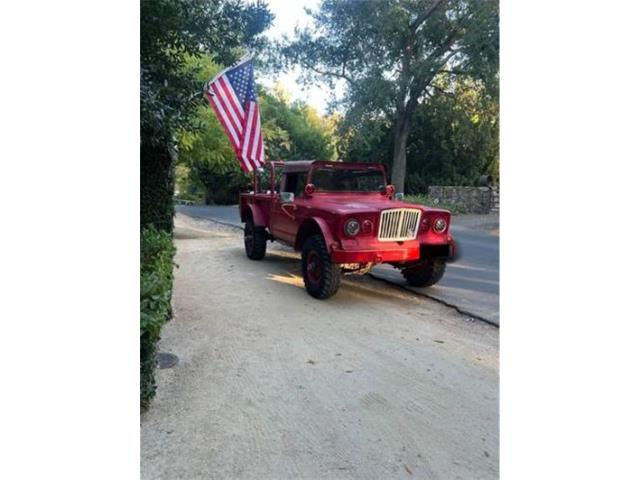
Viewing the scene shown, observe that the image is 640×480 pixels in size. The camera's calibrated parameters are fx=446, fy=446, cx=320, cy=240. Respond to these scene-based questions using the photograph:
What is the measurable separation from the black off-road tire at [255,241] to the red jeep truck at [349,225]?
0.46 meters

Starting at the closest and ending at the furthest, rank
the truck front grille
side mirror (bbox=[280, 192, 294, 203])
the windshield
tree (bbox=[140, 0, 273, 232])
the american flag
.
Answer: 1. tree (bbox=[140, 0, 273, 232])
2. the american flag
3. the truck front grille
4. side mirror (bbox=[280, 192, 294, 203])
5. the windshield

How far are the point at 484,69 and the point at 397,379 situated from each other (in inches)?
159

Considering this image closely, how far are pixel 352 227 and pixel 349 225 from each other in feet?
0.11

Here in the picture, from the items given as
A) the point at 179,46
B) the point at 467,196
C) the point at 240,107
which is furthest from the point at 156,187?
the point at 467,196

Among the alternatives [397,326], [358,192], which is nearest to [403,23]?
[358,192]

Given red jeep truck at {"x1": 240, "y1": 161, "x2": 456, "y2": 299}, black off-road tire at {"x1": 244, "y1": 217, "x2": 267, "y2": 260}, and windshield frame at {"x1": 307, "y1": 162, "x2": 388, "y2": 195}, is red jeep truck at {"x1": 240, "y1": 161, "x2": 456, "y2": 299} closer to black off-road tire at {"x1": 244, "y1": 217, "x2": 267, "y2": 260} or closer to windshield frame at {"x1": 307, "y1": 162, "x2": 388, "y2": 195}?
windshield frame at {"x1": 307, "y1": 162, "x2": 388, "y2": 195}

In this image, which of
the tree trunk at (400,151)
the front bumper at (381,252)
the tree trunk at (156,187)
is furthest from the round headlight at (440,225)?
the tree trunk at (400,151)

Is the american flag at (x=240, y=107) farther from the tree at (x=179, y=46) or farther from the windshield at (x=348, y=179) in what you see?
the windshield at (x=348, y=179)

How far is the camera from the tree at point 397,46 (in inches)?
182

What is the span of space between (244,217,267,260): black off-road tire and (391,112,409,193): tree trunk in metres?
3.76

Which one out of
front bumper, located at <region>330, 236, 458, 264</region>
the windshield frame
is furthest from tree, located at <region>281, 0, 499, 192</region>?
front bumper, located at <region>330, 236, 458, 264</region>

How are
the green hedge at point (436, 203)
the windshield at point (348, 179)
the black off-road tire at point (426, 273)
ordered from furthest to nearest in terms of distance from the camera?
the green hedge at point (436, 203) < the windshield at point (348, 179) < the black off-road tire at point (426, 273)

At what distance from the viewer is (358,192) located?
515 centimetres

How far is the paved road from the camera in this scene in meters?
4.32
